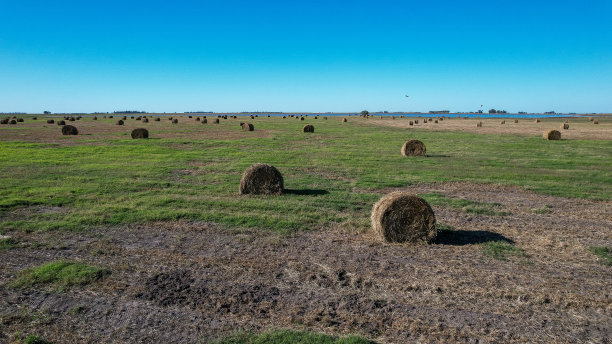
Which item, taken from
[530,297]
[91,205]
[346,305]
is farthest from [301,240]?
[91,205]

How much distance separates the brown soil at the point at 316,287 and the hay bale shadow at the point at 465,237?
0.08 metres

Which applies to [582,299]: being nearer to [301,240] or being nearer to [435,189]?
[301,240]

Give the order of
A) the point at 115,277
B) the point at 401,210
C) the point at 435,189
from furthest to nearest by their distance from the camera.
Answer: the point at 435,189, the point at 401,210, the point at 115,277

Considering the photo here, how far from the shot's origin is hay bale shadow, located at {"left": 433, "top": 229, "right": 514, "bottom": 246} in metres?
11.4

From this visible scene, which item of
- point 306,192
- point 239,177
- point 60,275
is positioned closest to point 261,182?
point 306,192

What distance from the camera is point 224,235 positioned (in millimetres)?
11883

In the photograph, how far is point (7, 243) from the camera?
10.8 m

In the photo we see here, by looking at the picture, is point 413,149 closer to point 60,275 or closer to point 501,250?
point 501,250

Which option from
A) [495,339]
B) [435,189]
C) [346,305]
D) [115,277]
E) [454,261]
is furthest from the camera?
[435,189]

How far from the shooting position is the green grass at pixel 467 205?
14.6 metres

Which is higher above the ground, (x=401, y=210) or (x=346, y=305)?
(x=401, y=210)

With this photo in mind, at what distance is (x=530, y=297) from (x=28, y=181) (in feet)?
71.6

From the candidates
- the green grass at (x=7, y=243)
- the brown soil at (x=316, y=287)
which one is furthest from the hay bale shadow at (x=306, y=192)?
the green grass at (x=7, y=243)

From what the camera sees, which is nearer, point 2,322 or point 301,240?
point 2,322
